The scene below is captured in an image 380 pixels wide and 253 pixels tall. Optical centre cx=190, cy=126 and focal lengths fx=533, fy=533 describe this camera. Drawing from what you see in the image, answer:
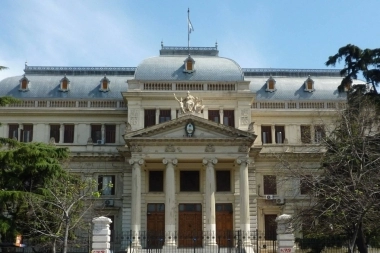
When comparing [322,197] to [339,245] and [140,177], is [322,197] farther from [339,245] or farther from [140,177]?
[140,177]

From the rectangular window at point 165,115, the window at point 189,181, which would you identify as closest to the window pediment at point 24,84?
the rectangular window at point 165,115

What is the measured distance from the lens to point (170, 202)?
1660 inches

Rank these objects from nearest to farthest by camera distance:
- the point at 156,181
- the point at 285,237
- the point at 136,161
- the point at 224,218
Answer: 1. the point at 285,237
2. the point at 136,161
3. the point at 224,218
4. the point at 156,181

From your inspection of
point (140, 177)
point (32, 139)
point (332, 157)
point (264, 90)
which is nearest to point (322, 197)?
point (332, 157)

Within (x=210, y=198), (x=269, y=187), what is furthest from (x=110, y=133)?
(x=269, y=187)

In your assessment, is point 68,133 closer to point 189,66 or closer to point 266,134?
point 189,66

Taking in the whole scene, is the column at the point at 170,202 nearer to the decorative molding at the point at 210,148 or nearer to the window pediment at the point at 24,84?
the decorative molding at the point at 210,148

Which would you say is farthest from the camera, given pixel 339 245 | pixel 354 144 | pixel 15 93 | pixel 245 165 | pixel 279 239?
pixel 15 93

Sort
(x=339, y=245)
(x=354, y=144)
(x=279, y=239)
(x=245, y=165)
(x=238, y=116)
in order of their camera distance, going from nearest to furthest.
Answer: (x=279, y=239), (x=354, y=144), (x=339, y=245), (x=245, y=165), (x=238, y=116)

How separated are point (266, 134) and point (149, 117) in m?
11.4

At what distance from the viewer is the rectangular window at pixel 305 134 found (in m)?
45.9

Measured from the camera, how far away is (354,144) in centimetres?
2870

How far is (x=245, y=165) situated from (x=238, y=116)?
17.9 feet

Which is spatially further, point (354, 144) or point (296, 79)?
point (296, 79)
